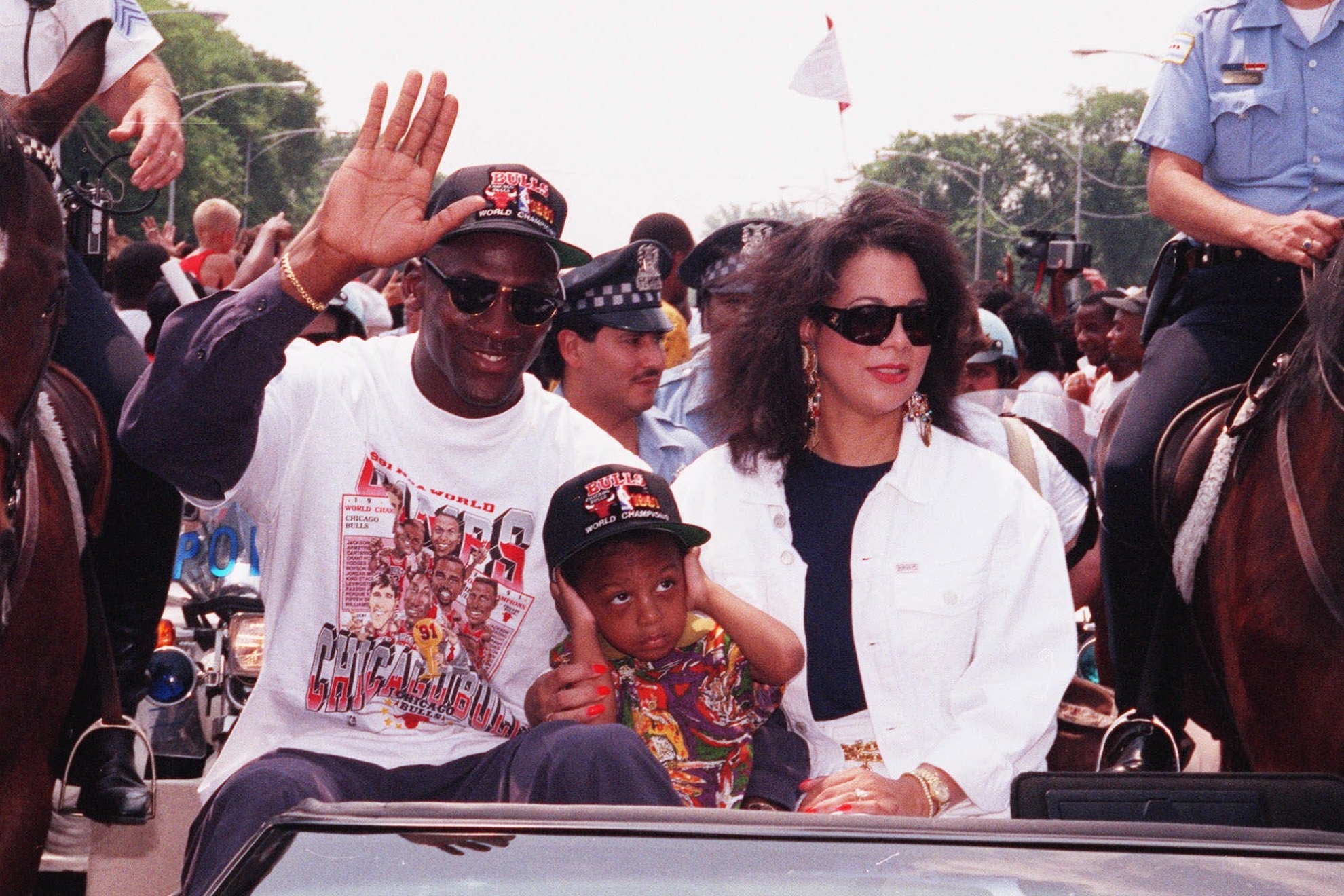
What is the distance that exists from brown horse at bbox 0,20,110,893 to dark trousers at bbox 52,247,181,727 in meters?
0.24

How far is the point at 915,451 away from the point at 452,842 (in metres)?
2.71

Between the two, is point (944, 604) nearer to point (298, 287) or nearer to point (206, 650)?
point (298, 287)

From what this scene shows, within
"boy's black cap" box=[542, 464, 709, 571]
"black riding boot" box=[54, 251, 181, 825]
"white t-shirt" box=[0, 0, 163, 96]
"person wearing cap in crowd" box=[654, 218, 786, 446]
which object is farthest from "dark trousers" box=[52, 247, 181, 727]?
"person wearing cap in crowd" box=[654, 218, 786, 446]

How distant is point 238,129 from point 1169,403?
31.8m

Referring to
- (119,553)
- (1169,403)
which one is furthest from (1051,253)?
(119,553)

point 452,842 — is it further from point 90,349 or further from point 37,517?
point 90,349

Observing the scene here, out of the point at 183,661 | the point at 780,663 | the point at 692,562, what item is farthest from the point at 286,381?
the point at 183,661

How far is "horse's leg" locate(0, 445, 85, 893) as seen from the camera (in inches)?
162

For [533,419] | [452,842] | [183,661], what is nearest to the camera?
[452,842]

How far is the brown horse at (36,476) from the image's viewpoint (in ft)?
12.5

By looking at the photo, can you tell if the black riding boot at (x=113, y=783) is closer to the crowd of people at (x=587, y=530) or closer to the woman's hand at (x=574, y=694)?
the crowd of people at (x=587, y=530)

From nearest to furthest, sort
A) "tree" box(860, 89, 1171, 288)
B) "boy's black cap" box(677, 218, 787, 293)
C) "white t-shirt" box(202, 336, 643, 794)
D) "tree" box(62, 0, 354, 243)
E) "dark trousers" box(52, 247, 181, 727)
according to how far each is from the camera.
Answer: "white t-shirt" box(202, 336, 643, 794) < "dark trousers" box(52, 247, 181, 727) < "boy's black cap" box(677, 218, 787, 293) < "tree" box(860, 89, 1171, 288) < "tree" box(62, 0, 354, 243)

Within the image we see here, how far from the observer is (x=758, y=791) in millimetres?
4070

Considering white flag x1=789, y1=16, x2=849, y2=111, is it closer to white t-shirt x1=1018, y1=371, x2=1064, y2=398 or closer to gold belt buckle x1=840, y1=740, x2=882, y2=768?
gold belt buckle x1=840, y1=740, x2=882, y2=768
